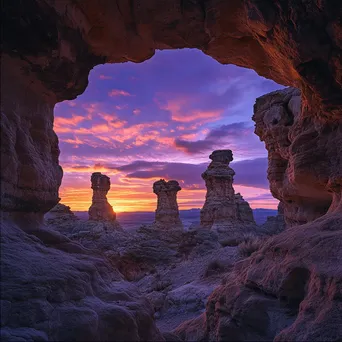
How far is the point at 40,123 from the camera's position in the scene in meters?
4.71

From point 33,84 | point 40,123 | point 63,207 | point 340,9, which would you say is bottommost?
point 63,207

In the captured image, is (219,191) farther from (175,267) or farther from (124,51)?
(124,51)

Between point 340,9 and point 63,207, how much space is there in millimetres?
41949

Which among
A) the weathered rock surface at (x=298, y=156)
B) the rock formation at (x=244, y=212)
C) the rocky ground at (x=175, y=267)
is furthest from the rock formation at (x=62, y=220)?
the weathered rock surface at (x=298, y=156)

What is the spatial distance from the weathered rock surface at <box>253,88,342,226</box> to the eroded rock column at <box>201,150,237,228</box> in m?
22.1

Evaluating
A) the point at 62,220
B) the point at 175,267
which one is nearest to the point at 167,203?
the point at 62,220

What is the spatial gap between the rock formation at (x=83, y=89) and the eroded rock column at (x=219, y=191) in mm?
26076

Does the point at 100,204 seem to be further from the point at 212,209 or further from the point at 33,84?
the point at 33,84

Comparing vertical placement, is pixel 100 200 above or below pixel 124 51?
below

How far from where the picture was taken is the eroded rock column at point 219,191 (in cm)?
3198

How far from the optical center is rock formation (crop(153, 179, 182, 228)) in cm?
4050

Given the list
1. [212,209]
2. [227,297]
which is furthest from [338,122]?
[212,209]

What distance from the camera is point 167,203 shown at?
4147 centimetres

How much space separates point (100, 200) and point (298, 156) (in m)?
40.8
